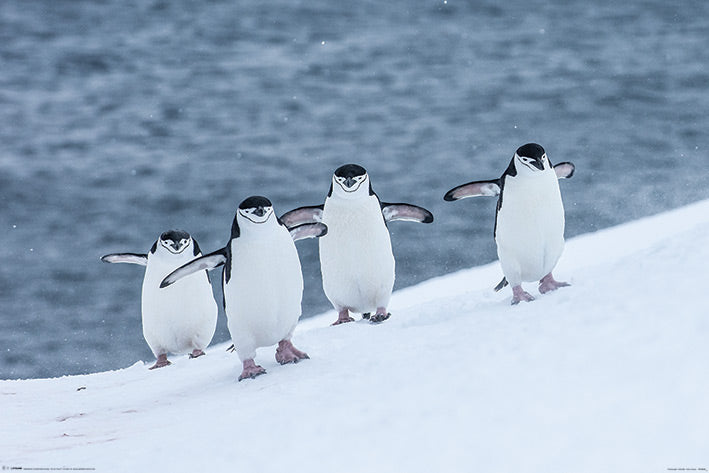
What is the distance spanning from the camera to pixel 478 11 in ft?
121

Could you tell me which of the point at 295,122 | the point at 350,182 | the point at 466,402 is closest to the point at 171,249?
the point at 350,182

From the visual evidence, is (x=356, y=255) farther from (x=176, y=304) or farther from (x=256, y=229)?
(x=176, y=304)

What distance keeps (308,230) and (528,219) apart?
1.00 meters

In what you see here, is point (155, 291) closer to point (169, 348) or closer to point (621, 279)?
point (169, 348)

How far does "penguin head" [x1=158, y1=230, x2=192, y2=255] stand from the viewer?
5492 mm

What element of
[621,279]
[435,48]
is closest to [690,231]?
[621,279]

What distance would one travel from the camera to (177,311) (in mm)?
5637

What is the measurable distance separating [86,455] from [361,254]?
2.01m

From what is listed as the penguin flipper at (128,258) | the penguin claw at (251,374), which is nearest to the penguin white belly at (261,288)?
the penguin claw at (251,374)

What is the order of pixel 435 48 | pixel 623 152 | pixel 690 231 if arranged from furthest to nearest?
pixel 435 48 → pixel 623 152 → pixel 690 231

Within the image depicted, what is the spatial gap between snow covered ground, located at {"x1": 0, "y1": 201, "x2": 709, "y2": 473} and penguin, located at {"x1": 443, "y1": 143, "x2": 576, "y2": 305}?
19cm

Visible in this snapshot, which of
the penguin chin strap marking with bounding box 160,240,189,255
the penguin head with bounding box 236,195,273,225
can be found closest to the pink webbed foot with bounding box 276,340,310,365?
the penguin head with bounding box 236,195,273,225

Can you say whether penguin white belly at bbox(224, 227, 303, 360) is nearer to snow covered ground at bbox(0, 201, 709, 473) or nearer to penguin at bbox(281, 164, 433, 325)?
snow covered ground at bbox(0, 201, 709, 473)

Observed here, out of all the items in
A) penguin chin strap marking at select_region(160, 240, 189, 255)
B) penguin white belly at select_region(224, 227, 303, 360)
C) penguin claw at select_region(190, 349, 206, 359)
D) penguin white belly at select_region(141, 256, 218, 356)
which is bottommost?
penguin claw at select_region(190, 349, 206, 359)
